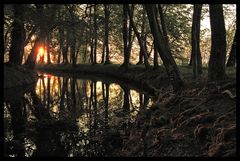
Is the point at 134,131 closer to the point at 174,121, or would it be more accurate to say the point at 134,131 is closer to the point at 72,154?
the point at 174,121

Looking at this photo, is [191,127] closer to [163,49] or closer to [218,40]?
[218,40]

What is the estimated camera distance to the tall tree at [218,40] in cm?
1599

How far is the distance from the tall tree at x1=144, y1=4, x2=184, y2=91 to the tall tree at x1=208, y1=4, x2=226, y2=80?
3964 mm

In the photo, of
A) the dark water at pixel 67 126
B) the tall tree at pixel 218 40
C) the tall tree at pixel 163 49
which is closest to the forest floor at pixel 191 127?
the tall tree at pixel 218 40

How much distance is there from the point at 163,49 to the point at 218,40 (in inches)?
169

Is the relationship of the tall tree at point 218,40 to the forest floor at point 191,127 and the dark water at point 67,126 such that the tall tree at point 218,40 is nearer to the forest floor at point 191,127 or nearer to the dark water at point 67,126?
the forest floor at point 191,127

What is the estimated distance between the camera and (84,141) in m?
14.8

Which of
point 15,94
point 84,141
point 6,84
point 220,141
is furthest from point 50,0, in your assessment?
point 6,84

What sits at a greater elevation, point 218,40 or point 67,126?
point 218,40

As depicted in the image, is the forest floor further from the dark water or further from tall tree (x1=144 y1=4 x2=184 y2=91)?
tall tree (x1=144 y1=4 x2=184 y2=91)

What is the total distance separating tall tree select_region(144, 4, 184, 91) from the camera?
19516mm

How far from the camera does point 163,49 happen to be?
65.1 feet

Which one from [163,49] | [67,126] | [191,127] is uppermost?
[163,49]

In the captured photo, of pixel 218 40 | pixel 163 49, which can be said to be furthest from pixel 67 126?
pixel 218 40
